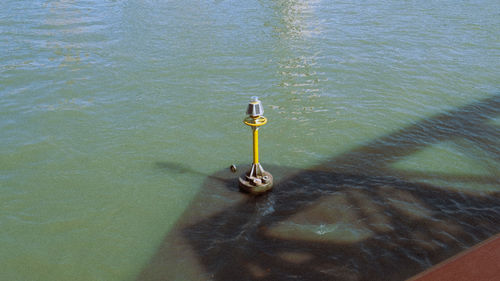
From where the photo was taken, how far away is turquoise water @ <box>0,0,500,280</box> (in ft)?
27.0

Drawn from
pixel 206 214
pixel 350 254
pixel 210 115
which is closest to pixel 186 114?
pixel 210 115

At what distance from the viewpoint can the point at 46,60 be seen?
1545cm

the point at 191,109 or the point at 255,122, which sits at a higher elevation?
the point at 255,122

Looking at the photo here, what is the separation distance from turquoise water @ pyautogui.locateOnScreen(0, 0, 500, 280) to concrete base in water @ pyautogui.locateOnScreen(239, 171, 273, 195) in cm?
84

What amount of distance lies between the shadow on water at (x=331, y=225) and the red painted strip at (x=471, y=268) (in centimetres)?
421

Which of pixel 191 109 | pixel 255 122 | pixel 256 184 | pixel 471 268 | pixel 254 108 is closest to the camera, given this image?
pixel 471 268

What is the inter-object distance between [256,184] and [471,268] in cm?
599

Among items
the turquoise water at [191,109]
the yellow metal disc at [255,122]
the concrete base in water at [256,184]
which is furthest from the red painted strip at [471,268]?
the concrete base in water at [256,184]

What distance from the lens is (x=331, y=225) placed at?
771 centimetres

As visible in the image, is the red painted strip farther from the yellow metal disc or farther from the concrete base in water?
the concrete base in water

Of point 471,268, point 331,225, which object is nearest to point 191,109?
point 331,225

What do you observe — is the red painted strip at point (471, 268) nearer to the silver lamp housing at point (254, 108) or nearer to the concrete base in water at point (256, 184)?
the silver lamp housing at point (254, 108)

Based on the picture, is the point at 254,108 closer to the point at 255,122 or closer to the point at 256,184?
the point at 255,122

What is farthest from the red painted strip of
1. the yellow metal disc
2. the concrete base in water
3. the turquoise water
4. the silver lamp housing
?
the concrete base in water
